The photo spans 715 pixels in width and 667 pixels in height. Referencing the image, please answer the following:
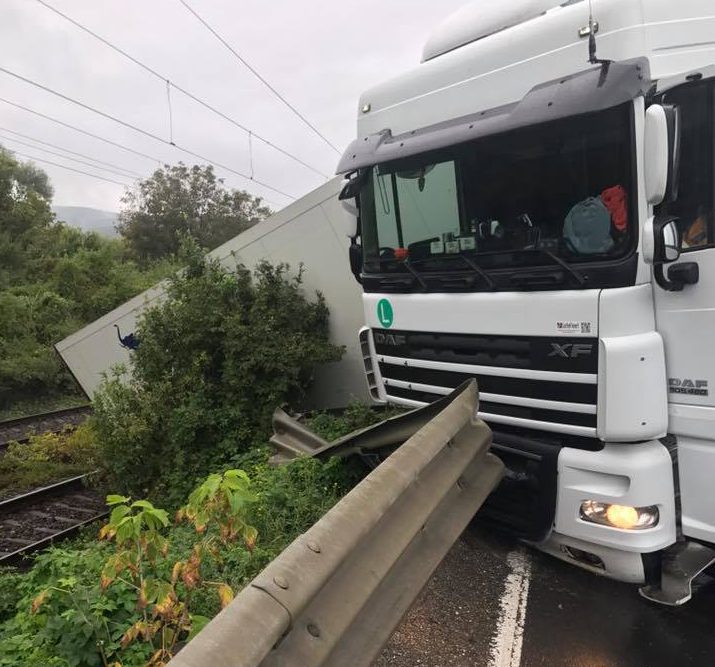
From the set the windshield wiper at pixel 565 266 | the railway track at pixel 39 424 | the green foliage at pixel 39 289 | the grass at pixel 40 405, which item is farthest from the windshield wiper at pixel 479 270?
the green foliage at pixel 39 289

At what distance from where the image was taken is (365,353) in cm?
470

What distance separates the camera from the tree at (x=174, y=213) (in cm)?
3769

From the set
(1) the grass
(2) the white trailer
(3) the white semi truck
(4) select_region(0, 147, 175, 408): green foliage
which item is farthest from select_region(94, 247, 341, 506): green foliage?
(4) select_region(0, 147, 175, 408): green foliage

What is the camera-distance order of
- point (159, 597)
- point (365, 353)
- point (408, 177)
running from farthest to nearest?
1. point (365, 353)
2. point (408, 177)
3. point (159, 597)

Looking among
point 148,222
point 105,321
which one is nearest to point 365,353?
point 105,321

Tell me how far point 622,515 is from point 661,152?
5.91 ft

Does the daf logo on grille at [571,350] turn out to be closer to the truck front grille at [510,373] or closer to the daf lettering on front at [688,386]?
the truck front grille at [510,373]

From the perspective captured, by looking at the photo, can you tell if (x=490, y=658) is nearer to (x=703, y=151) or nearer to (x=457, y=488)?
(x=457, y=488)

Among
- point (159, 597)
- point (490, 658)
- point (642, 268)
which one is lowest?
point (490, 658)

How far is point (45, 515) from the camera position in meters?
8.59

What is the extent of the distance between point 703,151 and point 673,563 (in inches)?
83.6

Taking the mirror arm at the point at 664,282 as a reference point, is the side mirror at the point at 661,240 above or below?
above

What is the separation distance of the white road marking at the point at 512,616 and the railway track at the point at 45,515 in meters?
5.92

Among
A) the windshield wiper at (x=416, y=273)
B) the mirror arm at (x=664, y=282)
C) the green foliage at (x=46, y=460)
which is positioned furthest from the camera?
the green foliage at (x=46, y=460)
